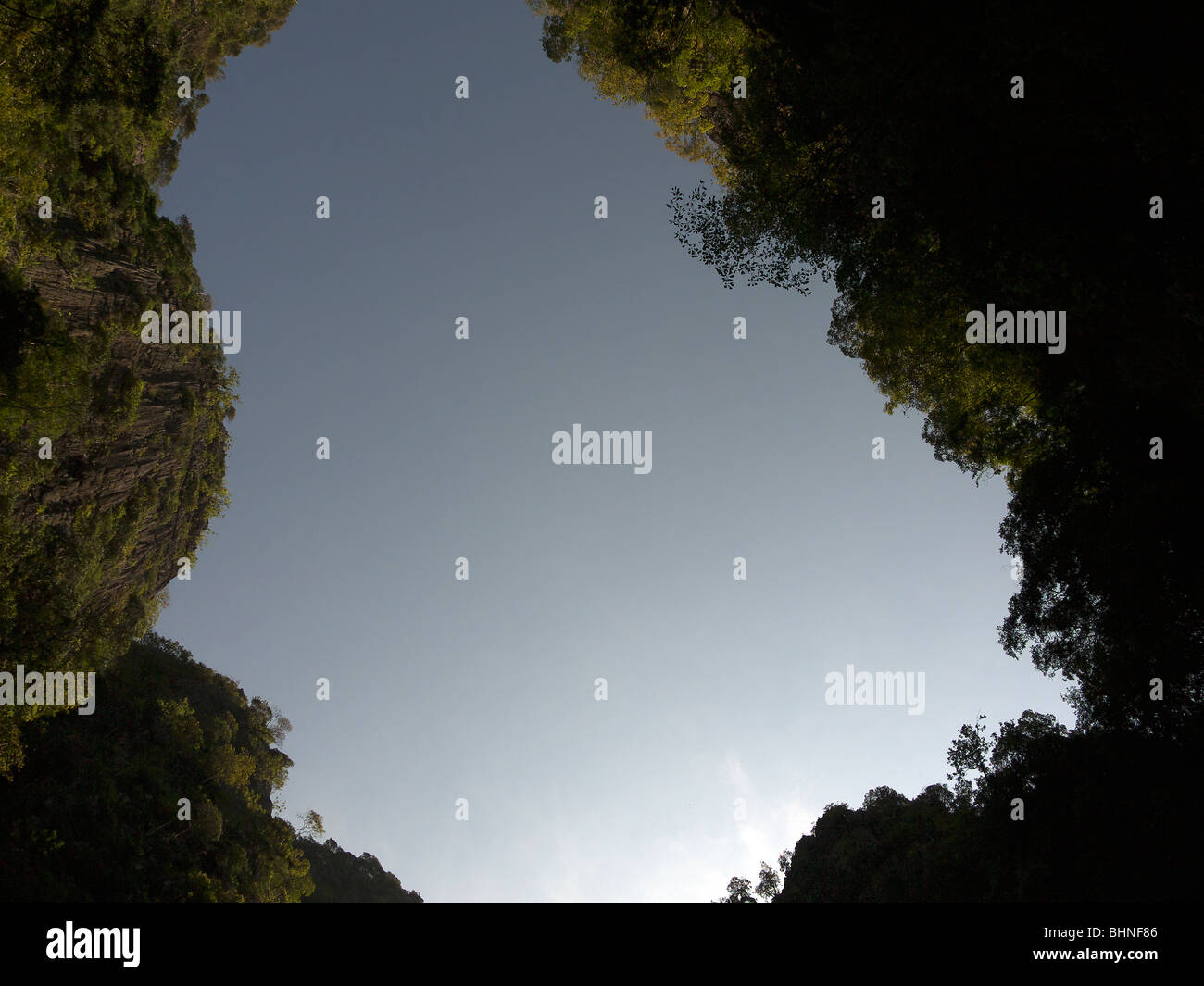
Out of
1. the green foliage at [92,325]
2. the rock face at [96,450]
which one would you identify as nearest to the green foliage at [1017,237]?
the green foliage at [92,325]

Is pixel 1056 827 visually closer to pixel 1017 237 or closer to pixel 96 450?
pixel 1017 237

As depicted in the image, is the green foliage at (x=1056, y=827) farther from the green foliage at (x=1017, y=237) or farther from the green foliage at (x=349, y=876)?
the green foliage at (x=349, y=876)

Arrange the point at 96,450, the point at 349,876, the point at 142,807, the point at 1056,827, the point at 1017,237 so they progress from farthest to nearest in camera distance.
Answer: the point at 349,876, the point at 142,807, the point at 96,450, the point at 1056,827, the point at 1017,237

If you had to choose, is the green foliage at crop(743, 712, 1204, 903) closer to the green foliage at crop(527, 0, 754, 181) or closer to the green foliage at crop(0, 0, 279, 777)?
the green foliage at crop(527, 0, 754, 181)

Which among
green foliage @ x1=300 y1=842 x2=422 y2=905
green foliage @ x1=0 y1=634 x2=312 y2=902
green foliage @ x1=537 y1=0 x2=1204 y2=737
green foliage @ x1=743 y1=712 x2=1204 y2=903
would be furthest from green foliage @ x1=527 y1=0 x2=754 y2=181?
green foliage @ x1=300 y1=842 x2=422 y2=905

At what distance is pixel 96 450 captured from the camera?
25.1 metres

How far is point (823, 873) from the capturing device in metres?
30.5

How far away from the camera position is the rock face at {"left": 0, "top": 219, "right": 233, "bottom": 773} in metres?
17.5

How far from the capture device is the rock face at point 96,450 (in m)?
17.5

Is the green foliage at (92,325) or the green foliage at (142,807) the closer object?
the green foliage at (92,325)

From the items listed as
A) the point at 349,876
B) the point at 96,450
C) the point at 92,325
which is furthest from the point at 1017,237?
the point at 349,876

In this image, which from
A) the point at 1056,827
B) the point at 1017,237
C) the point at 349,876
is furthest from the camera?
the point at 349,876
